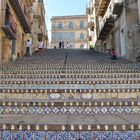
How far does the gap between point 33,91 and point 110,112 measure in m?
2.50

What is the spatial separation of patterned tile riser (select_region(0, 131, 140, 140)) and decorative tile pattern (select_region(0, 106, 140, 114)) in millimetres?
1395

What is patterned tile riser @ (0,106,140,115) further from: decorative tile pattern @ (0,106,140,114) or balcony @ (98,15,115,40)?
balcony @ (98,15,115,40)

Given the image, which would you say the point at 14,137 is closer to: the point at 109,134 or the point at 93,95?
the point at 109,134

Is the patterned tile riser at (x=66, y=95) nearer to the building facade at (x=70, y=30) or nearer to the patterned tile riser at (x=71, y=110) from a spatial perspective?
the patterned tile riser at (x=71, y=110)

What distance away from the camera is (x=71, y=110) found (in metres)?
5.32

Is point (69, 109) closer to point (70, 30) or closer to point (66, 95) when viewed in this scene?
point (66, 95)

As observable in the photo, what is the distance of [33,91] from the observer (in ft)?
22.5

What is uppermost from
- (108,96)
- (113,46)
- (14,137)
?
(113,46)

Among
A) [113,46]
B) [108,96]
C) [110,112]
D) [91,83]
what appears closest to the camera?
[110,112]

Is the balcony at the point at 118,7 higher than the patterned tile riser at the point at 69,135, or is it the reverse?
the balcony at the point at 118,7

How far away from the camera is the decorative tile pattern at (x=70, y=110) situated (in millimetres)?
5262

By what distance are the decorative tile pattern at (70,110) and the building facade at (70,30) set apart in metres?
56.6

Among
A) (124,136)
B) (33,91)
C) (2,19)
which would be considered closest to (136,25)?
(2,19)

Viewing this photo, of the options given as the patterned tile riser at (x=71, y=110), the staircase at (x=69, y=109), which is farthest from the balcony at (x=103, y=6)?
the patterned tile riser at (x=71, y=110)
